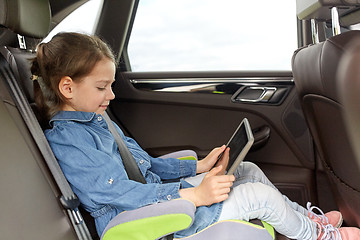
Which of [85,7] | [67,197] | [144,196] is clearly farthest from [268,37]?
[67,197]

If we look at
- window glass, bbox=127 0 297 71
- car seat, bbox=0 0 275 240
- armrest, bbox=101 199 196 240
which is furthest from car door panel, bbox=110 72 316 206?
armrest, bbox=101 199 196 240

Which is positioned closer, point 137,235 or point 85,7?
point 137,235

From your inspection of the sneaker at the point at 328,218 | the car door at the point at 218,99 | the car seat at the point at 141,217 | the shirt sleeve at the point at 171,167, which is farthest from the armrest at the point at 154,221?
the car door at the point at 218,99

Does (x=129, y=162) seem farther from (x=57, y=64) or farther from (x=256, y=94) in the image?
(x=256, y=94)

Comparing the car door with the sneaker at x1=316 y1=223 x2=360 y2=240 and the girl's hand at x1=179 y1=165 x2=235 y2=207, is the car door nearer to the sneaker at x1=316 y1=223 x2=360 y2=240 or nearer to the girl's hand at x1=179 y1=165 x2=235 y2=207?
the sneaker at x1=316 y1=223 x2=360 y2=240

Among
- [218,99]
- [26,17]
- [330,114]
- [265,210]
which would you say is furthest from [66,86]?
[218,99]

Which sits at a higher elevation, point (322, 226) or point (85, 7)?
point (85, 7)

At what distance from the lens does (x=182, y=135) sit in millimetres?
2238

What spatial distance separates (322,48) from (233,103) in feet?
3.00

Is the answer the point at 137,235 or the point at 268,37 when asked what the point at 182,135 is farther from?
the point at 137,235

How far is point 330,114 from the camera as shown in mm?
1312

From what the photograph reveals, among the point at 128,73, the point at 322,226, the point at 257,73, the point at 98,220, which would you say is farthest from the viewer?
the point at 128,73

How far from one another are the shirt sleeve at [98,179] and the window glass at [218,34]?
3.71ft

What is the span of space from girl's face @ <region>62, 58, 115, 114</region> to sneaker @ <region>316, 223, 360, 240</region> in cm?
84
